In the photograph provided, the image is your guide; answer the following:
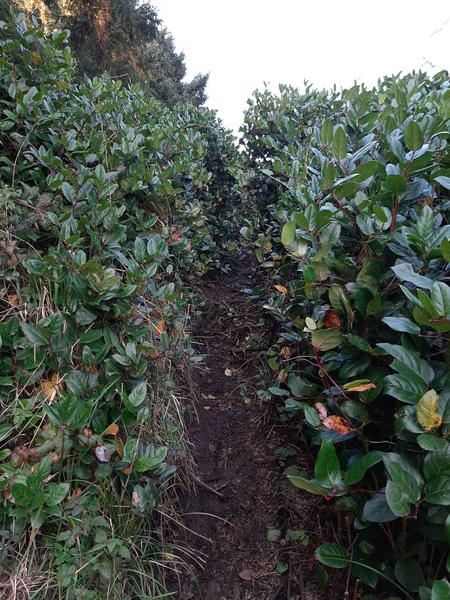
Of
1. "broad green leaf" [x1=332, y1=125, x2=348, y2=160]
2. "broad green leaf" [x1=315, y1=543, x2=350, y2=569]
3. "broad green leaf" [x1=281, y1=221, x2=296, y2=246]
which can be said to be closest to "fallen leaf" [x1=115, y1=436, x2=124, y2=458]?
"broad green leaf" [x1=315, y1=543, x2=350, y2=569]

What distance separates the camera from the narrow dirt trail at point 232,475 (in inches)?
62.9

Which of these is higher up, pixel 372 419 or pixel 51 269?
pixel 51 269

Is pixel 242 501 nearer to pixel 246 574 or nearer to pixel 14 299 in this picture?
pixel 246 574

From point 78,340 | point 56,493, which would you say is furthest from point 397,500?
point 78,340

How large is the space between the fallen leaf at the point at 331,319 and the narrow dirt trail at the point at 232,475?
1.02m

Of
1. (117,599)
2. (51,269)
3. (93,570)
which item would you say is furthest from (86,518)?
(51,269)

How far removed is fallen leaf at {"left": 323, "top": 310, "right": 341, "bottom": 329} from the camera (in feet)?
4.26

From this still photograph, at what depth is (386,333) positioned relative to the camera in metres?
1.17

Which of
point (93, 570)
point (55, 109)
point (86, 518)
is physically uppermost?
point (55, 109)

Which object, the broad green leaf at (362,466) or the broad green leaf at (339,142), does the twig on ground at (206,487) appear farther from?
the broad green leaf at (339,142)

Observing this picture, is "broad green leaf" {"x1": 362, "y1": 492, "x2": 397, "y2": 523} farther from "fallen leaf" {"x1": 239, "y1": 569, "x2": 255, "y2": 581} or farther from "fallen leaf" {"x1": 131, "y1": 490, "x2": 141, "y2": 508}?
"fallen leaf" {"x1": 239, "y1": 569, "x2": 255, "y2": 581}

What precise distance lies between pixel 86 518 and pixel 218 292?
10.0 feet

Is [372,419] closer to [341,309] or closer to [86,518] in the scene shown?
[341,309]

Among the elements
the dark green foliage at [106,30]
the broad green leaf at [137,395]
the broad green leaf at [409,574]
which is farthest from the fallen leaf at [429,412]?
the dark green foliage at [106,30]
